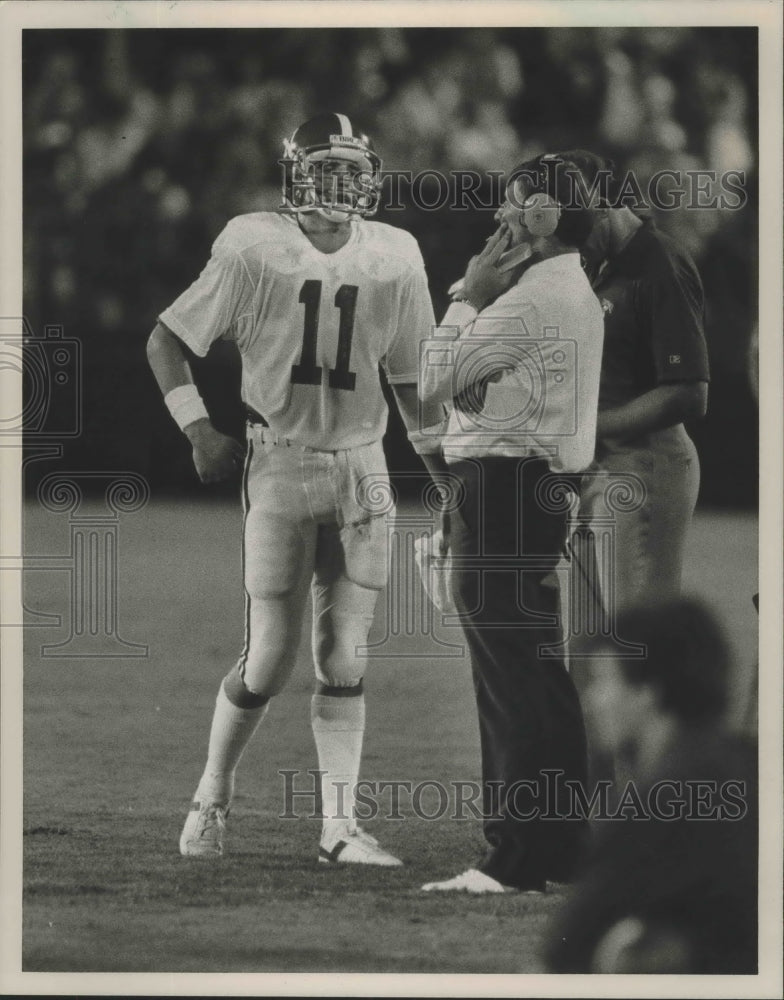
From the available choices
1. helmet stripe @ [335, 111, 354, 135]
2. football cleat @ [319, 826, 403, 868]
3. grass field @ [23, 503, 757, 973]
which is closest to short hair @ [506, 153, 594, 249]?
helmet stripe @ [335, 111, 354, 135]

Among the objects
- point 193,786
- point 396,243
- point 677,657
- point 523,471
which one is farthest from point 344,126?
point 193,786

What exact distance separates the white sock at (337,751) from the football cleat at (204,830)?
31cm

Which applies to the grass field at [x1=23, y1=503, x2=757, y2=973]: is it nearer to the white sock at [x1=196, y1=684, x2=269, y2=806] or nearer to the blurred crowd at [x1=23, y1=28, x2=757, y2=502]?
the white sock at [x1=196, y1=684, x2=269, y2=806]

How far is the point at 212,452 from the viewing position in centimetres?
422

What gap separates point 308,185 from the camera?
4203 millimetres

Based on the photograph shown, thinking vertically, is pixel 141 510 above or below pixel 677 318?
below

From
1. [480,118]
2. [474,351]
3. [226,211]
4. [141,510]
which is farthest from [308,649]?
[480,118]

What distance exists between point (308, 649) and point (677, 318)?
1473mm

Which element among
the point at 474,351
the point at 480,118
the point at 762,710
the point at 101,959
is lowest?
the point at 101,959

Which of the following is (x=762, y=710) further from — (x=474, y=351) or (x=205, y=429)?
(x=205, y=429)

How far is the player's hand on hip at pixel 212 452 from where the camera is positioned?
422cm

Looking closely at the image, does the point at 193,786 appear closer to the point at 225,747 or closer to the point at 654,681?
the point at 225,747

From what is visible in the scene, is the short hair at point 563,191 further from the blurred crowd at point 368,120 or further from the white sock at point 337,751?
the white sock at point 337,751

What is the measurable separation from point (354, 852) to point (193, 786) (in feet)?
1.73
